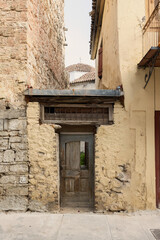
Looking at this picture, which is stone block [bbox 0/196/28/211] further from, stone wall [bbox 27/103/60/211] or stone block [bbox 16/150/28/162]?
stone block [bbox 16/150/28/162]

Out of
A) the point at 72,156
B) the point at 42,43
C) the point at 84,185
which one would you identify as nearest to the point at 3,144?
the point at 72,156

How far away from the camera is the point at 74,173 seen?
546 centimetres

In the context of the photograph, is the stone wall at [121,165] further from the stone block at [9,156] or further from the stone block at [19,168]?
the stone block at [9,156]

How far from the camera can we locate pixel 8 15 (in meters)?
4.84

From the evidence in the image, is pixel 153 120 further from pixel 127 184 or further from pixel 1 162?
pixel 1 162

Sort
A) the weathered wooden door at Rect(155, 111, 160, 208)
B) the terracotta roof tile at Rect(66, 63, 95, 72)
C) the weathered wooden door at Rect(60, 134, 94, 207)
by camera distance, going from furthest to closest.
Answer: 1. the terracotta roof tile at Rect(66, 63, 95, 72)
2. the weathered wooden door at Rect(60, 134, 94, 207)
3. the weathered wooden door at Rect(155, 111, 160, 208)

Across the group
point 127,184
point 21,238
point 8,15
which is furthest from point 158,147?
point 8,15

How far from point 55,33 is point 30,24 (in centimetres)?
328

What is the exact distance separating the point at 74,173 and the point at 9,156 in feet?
5.88

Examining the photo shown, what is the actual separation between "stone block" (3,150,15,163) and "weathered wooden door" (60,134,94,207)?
1.30 metres

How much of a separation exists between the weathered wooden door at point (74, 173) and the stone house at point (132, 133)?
0.59 metres

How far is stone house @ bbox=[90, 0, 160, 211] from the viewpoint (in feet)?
16.1

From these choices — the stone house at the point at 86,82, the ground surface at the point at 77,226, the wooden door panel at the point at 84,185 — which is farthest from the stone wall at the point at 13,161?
the stone house at the point at 86,82

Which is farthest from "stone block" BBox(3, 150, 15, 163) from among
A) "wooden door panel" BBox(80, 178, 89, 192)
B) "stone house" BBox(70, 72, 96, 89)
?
"stone house" BBox(70, 72, 96, 89)
